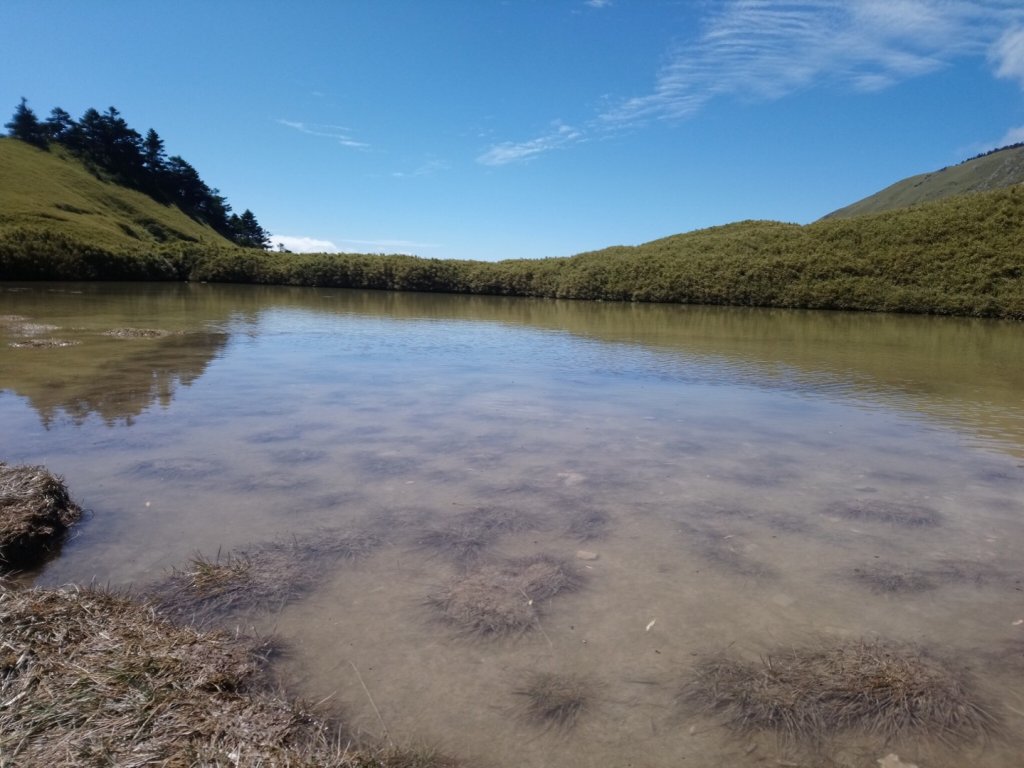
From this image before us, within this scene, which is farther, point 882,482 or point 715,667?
point 882,482

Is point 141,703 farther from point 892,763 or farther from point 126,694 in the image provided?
point 892,763

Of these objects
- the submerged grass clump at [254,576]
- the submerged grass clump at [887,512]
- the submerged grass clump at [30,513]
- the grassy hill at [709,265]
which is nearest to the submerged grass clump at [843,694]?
the submerged grass clump at [887,512]

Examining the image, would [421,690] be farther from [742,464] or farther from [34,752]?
[742,464]

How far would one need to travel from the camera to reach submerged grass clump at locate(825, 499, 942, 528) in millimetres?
5230

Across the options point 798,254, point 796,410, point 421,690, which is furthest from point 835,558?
point 798,254

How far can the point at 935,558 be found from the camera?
14.9ft

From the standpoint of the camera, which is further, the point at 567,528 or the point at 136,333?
the point at 136,333

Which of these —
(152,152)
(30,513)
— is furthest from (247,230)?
(30,513)

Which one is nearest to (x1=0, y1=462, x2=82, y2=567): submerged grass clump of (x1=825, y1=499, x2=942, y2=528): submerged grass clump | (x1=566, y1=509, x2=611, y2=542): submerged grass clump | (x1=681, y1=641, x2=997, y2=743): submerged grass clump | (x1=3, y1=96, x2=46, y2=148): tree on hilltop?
(x1=566, y1=509, x2=611, y2=542): submerged grass clump

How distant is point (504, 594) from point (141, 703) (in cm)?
203

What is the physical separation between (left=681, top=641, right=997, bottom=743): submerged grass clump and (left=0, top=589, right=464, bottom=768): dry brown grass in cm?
144

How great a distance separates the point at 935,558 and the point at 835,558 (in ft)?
2.50

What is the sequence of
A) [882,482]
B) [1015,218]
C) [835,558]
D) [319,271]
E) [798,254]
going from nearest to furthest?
[835,558] < [882,482] < [1015,218] < [798,254] < [319,271]

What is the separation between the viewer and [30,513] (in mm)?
4320
